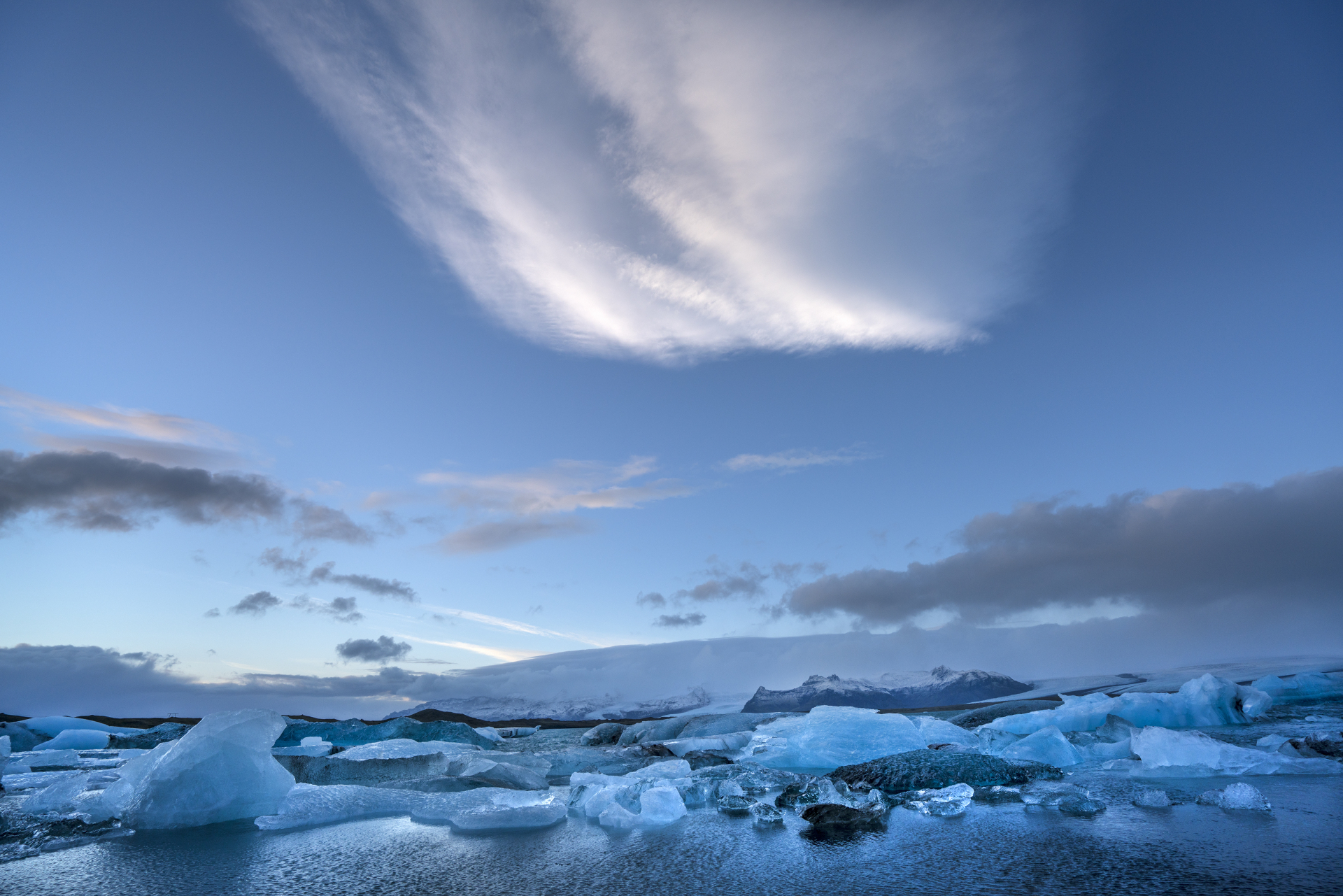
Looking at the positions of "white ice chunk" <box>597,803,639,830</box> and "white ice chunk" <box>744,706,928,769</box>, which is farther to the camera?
"white ice chunk" <box>744,706,928,769</box>

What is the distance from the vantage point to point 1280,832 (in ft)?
13.2

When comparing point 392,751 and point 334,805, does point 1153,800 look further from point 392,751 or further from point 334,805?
point 392,751

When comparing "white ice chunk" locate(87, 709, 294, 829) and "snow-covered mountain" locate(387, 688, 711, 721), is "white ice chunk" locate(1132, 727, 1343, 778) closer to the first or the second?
"white ice chunk" locate(87, 709, 294, 829)

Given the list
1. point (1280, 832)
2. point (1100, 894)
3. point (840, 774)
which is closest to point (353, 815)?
point (840, 774)

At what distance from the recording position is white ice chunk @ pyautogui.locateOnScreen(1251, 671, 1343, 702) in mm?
23984

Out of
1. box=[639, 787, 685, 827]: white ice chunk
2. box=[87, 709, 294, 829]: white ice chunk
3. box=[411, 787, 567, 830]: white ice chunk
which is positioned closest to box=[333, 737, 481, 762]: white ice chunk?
box=[87, 709, 294, 829]: white ice chunk

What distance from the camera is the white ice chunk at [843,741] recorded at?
32.9 feet

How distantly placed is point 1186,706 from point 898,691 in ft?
314

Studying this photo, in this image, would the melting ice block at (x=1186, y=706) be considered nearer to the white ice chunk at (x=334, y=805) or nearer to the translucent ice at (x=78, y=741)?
the white ice chunk at (x=334, y=805)

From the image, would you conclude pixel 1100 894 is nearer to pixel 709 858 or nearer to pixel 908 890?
pixel 908 890

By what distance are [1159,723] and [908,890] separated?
60.3 ft

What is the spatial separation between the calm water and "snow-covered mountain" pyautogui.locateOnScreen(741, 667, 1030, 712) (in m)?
95.0

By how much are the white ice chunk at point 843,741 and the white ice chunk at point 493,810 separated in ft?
17.3

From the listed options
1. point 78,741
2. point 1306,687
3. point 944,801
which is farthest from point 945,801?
point 1306,687
